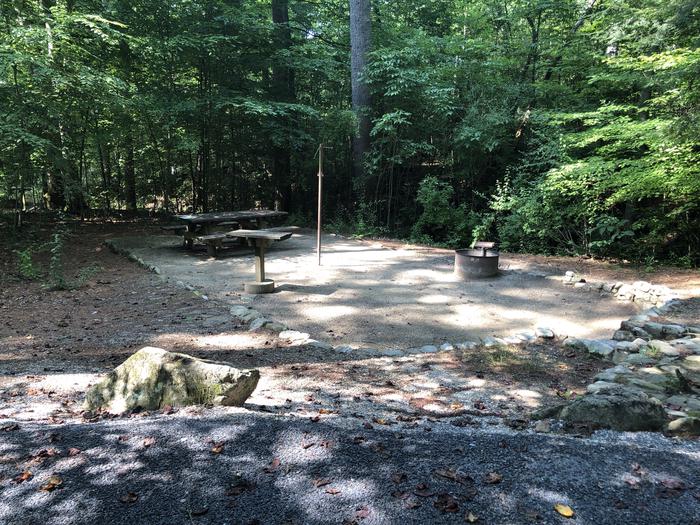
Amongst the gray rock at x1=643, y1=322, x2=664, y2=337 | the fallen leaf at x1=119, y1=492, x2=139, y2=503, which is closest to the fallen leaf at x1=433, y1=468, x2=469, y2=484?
the fallen leaf at x1=119, y1=492, x2=139, y2=503

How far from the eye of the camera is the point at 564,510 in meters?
1.74

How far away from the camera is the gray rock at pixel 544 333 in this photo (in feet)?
15.3

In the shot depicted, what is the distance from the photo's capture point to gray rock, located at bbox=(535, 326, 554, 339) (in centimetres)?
465

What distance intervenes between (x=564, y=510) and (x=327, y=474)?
3.04ft

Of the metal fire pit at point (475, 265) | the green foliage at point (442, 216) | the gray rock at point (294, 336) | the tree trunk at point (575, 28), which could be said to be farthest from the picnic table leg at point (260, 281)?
the tree trunk at point (575, 28)

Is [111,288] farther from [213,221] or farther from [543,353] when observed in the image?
[543,353]

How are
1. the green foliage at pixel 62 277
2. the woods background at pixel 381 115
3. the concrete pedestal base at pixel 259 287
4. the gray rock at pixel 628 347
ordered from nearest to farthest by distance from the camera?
the gray rock at pixel 628 347
the concrete pedestal base at pixel 259 287
the green foliage at pixel 62 277
the woods background at pixel 381 115

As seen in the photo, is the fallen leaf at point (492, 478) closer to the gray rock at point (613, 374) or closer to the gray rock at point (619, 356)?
the gray rock at point (613, 374)

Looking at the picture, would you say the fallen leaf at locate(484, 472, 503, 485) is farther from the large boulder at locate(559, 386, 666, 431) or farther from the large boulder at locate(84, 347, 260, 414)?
the large boulder at locate(84, 347, 260, 414)

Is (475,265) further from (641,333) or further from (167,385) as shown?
(167,385)

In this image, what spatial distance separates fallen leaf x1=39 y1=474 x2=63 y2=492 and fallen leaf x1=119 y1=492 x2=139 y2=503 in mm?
287

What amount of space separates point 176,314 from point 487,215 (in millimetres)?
7259

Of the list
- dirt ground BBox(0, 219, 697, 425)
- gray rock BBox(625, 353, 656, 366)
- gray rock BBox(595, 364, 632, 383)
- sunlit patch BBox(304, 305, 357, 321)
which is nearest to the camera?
dirt ground BBox(0, 219, 697, 425)

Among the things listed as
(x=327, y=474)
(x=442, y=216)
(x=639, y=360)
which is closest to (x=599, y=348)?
(x=639, y=360)
